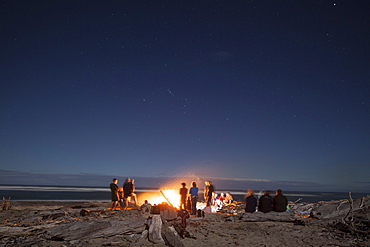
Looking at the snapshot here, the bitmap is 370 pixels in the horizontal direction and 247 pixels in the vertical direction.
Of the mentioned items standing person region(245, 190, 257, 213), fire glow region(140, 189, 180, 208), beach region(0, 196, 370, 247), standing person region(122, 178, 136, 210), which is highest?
standing person region(122, 178, 136, 210)

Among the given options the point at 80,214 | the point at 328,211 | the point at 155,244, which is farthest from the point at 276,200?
the point at 80,214

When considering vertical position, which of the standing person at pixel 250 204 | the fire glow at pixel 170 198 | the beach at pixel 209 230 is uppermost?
the standing person at pixel 250 204

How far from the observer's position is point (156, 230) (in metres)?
11.0

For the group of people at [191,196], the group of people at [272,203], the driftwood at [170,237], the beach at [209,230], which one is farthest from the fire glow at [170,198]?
the group of people at [272,203]

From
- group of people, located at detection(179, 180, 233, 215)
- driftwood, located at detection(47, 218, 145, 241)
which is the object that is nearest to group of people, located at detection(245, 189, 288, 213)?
group of people, located at detection(179, 180, 233, 215)

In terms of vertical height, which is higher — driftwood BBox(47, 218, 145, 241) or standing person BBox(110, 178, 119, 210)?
standing person BBox(110, 178, 119, 210)

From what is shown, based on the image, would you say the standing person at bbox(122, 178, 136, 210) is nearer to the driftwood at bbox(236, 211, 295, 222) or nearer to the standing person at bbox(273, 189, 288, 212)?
the driftwood at bbox(236, 211, 295, 222)

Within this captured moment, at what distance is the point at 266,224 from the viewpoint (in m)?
13.7

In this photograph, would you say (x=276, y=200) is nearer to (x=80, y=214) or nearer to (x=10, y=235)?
(x=80, y=214)

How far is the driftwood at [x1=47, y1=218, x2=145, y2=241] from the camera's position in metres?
9.82

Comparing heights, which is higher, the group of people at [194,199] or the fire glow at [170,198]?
the group of people at [194,199]

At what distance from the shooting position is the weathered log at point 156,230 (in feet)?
33.6

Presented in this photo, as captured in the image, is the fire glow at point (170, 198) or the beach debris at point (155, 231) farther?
the fire glow at point (170, 198)

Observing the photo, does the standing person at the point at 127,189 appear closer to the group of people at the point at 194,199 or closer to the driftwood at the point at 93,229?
the group of people at the point at 194,199
